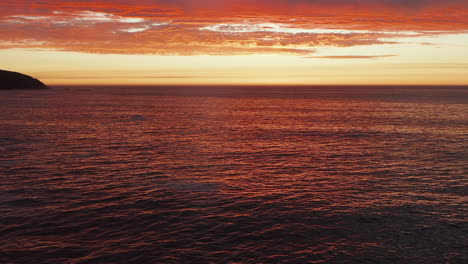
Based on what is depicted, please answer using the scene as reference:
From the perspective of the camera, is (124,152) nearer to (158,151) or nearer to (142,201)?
(158,151)

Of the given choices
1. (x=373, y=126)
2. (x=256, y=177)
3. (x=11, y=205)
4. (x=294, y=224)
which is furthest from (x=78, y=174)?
(x=373, y=126)

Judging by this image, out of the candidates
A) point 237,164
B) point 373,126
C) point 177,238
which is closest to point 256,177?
point 237,164

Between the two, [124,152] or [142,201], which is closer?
[142,201]

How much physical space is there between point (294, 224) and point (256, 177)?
40.7 ft

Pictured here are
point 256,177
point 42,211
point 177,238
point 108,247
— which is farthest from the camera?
point 256,177

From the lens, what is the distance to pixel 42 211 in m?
27.2

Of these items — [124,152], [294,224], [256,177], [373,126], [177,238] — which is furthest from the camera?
[373,126]

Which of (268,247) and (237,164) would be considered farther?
(237,164)

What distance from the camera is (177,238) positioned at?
23.1 meters

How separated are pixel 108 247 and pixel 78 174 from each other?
1837 centimetres

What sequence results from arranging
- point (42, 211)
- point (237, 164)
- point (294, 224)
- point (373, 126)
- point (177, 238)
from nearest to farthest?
point (177, 238) < point (294, 224) < point (42, 211) < point (237, 164) < point (373, 126)

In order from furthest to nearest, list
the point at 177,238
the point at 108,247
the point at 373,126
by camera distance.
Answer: the point at 373,126 < the point at 177,238 < the point at 108,247

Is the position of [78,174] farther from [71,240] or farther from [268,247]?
[268,247]

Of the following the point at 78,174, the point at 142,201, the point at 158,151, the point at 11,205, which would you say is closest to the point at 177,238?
the point at 142,201
